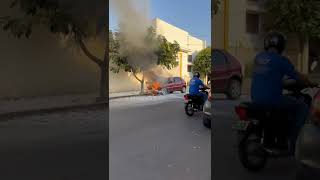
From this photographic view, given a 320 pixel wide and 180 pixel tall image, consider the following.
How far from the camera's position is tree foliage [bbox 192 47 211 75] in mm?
2133

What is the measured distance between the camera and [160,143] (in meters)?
2.26

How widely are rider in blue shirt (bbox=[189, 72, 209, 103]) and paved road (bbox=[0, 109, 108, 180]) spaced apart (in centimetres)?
46

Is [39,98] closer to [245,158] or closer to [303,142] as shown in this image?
[245,158]

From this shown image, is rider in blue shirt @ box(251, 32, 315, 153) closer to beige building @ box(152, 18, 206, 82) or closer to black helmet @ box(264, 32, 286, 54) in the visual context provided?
black helmet @ box(264, 32, 286, 54)

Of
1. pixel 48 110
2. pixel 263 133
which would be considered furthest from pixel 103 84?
pixel 263 133

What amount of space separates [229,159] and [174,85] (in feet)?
1.68

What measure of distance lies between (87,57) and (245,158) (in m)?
0.99

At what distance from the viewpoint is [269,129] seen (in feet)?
8.05

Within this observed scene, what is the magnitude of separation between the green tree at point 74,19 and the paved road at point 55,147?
272mm

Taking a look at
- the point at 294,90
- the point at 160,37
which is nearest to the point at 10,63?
the point at 160,37

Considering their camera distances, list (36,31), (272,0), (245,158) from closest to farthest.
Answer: (272,0) → (36,31) → (245,158)

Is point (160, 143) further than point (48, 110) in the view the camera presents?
No

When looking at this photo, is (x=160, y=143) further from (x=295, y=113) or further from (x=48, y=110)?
(x=295, y=113)

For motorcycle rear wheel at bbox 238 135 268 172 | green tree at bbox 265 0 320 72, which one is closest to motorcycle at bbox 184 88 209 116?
motorcycle rear wheel at bbox 238 135 268 172
